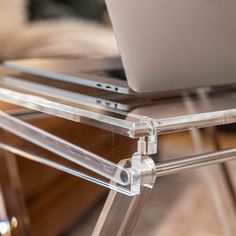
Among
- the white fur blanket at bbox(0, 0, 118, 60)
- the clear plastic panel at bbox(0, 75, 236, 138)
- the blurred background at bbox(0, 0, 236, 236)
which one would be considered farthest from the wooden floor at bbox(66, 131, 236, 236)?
the clear plastic panel at bbox(0, 75, 236, 138)

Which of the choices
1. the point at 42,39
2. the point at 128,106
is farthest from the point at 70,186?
the point at 128,106

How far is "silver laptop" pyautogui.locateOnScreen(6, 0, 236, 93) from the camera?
50 cm

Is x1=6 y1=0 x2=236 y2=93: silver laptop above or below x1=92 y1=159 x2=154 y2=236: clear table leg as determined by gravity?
above

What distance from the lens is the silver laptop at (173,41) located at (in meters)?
0.50

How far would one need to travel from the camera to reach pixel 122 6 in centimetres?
50

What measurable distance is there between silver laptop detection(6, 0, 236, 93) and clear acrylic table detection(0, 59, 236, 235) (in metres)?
0.03

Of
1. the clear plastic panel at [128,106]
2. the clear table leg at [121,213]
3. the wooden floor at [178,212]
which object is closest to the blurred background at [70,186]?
the wooden floor at [178,212]

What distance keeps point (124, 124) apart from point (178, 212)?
116cm

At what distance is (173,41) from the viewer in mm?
521

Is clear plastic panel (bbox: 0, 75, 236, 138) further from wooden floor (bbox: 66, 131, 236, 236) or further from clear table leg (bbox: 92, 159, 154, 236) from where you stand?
wooden floor (bbox: 66, 131, 236, 236)

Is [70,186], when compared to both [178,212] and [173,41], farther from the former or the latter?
[173,41]

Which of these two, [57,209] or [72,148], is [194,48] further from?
[57,209]

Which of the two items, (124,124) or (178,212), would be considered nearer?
(124,124)

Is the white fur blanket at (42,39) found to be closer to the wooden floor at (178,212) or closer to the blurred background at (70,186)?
the blurred background at (70,186)
